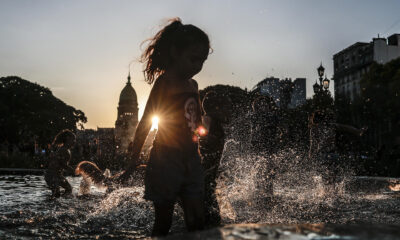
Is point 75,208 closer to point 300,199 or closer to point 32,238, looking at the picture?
point 32,238

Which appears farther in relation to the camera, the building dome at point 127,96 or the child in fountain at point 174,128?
the building dome at point 127,96

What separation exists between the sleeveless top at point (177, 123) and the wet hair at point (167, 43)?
0.33 m

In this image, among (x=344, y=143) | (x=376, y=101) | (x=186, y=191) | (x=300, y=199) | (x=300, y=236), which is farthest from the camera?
(x=376, y=101)

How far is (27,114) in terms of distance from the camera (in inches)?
1713

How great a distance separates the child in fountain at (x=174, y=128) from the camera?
2.34 meters

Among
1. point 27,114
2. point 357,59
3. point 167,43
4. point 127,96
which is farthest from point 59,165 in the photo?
point 127,96

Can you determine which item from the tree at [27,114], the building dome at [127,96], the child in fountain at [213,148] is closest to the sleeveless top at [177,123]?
the child in fountain at [213,148]

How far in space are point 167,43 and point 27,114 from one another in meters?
45.3

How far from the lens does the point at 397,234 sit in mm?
1438

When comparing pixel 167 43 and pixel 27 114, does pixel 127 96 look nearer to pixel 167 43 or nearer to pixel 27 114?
pixel 27 114

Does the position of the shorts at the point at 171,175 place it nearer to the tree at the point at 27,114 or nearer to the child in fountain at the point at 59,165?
the child in fountain at the point at 59,165

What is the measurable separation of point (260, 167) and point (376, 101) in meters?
34.2

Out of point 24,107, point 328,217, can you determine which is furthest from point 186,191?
point 24,107

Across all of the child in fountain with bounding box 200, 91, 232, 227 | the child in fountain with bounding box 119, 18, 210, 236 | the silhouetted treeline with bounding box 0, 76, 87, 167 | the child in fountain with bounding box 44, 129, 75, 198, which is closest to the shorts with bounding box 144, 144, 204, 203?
the child in fountain with bounding box 119, 18, 210, 236
